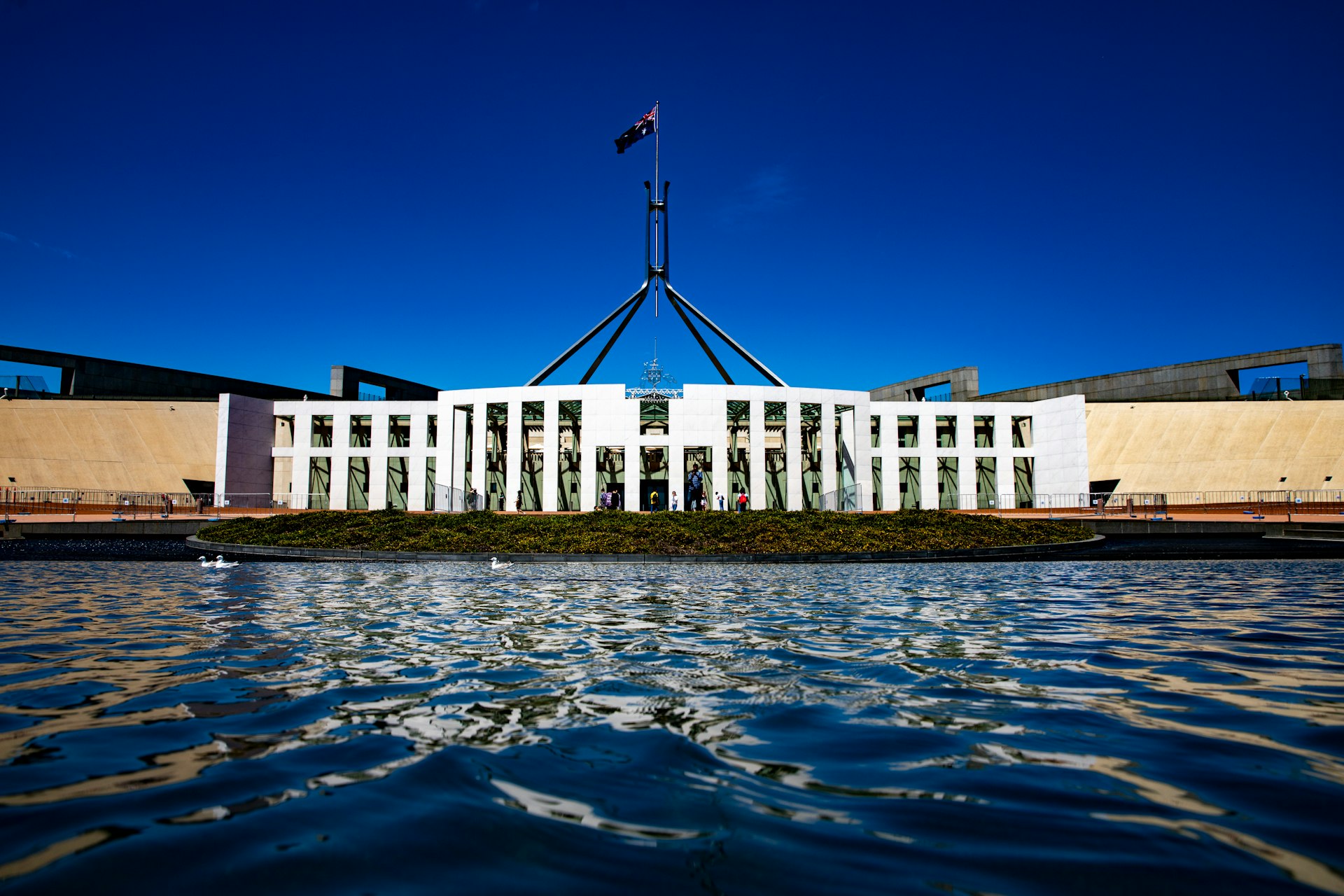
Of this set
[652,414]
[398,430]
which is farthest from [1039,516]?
[398,430]

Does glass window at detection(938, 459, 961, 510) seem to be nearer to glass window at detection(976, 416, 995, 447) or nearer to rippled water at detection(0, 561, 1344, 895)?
glass window at detection(976, 416, 995, 447)

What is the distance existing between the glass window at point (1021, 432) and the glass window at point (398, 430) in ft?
114

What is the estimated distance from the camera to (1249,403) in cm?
4544

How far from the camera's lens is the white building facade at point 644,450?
1545 inches

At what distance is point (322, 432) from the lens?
47906mm

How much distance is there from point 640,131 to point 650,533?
29882 mm

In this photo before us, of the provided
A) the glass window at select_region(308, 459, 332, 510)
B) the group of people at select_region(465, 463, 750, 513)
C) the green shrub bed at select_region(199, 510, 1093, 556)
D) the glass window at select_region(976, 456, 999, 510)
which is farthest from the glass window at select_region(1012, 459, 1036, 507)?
the glass window at select_region(308, 459, 332, 510)

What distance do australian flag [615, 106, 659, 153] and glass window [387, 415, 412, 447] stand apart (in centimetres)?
1928

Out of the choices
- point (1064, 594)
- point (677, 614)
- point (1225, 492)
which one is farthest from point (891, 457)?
point (677, 614)

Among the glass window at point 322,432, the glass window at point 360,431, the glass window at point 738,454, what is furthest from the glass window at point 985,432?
the glass window at point 322,432

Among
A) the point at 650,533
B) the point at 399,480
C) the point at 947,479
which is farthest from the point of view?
the point at 947,479

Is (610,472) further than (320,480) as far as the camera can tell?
No

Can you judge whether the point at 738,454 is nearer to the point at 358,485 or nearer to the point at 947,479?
the point at 947,479

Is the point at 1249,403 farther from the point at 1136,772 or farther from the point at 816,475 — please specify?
the point at 1136,772
